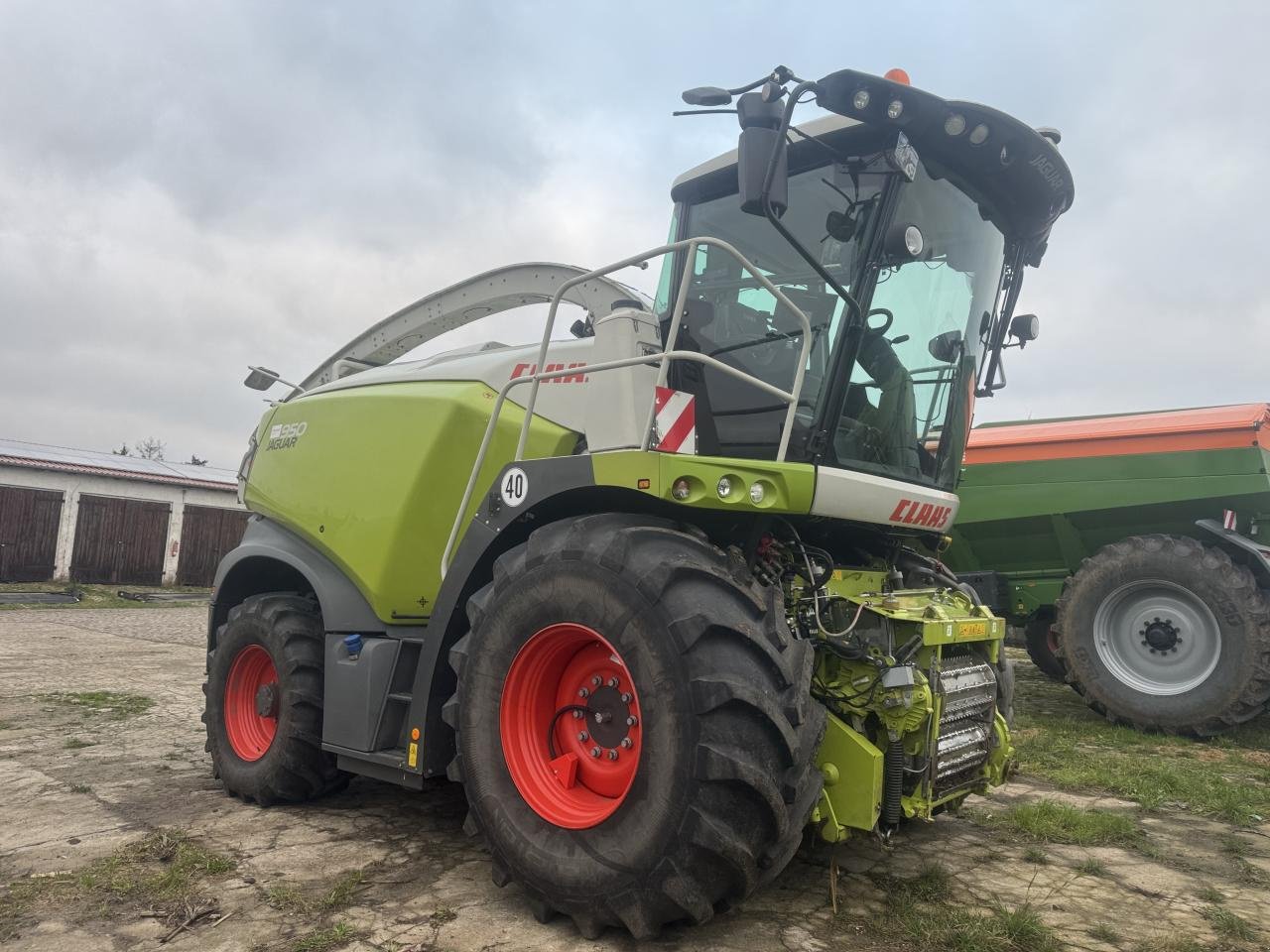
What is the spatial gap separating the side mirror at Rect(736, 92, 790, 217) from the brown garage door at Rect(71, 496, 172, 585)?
864 inches

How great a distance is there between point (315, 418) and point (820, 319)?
3015 millimetres

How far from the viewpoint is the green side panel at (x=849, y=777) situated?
9.81ft

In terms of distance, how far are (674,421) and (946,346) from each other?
5.05ft

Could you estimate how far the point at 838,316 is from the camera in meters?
3.59

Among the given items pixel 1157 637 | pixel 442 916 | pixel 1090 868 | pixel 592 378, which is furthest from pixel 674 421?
pixel 1157 637

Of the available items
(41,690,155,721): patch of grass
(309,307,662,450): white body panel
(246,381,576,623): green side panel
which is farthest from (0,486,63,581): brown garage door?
(309,307,662,450): white body panel

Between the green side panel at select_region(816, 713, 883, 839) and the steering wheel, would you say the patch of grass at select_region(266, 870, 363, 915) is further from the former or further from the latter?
the steering wheel

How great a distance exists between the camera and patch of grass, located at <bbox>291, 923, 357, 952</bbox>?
2.78 meters

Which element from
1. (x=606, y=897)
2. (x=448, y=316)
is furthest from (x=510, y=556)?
(x=448, y=316)

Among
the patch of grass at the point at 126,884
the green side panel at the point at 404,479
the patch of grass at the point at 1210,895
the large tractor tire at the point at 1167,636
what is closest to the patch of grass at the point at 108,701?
the green side panel at the point at 404,479

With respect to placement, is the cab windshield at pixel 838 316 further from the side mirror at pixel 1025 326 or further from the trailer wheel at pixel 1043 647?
the trailer wheel at pixel 1043 647

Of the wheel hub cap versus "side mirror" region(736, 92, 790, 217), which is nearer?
"side mirror" region(736, 92, 790, 217)

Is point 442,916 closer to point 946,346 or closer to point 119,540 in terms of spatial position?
point 946,346

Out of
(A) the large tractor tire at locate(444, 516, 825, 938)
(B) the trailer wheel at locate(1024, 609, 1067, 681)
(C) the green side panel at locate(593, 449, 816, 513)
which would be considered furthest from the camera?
(B) the trailer wheel at locate(1024, 609, 1067, 681)
